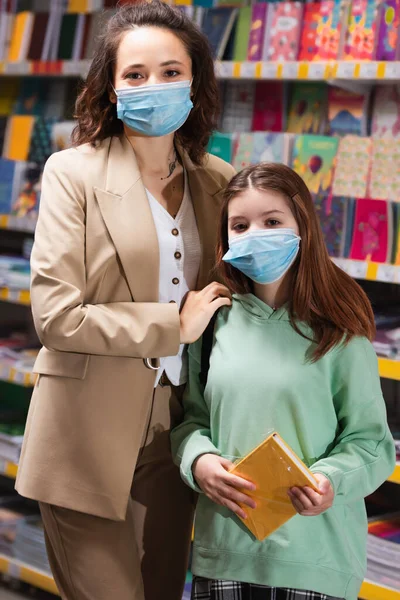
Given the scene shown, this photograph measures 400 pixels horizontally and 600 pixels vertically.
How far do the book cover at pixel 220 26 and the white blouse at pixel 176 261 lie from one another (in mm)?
1334

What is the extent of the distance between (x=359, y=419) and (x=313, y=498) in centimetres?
23

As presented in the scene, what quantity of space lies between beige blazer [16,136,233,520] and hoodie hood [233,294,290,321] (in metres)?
0.16

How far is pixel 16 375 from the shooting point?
144 inches

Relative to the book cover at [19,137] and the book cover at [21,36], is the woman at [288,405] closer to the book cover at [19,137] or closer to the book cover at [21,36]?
the book cover at [19,137]

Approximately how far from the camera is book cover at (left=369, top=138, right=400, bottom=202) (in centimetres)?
284

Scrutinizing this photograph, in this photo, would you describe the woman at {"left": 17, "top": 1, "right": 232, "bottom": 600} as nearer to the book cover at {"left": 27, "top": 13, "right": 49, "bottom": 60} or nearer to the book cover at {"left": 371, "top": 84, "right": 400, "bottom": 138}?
the book cover at {"left": 371, "top": 84, "right": 400, "bottom": 138}

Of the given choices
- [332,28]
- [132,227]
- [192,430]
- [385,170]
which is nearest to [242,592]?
[192,430]

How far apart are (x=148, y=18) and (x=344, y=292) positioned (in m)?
0.79

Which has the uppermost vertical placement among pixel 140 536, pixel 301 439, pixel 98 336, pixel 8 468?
pixel 98 336

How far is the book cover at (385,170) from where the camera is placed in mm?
2842

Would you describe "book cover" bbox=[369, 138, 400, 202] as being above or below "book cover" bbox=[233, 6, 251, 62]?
below

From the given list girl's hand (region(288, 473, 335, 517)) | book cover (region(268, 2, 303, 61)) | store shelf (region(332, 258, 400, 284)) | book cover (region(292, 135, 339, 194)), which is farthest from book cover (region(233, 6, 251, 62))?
girl's hand (region(288, 473, 335, 517))

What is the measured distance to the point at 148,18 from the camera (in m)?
2.07

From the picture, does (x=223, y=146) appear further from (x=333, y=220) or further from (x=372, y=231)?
(x=372, y=231)
